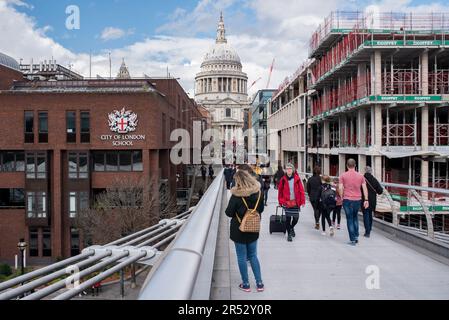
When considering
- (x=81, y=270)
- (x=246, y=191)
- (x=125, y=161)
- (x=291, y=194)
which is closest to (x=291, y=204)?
(x=291, y=194)

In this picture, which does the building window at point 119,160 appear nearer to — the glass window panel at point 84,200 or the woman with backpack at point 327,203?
the glass window panel at point 84,200

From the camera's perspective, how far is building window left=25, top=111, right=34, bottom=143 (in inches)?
1353

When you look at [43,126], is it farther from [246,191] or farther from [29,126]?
[246,191]

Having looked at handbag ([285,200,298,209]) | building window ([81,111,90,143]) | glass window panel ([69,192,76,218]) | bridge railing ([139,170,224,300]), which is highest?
building window ([81,111,90,143])

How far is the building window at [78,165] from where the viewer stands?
3456 centimetres

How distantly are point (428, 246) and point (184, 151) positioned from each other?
4859 cm

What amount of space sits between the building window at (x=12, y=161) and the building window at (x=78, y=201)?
14.9ft

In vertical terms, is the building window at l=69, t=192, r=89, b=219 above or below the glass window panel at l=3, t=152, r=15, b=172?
below

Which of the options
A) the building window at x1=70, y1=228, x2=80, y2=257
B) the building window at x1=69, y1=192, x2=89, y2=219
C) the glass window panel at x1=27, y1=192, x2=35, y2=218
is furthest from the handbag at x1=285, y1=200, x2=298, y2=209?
the glass window panel at x1=27, y1=192, x2=35, y2=218

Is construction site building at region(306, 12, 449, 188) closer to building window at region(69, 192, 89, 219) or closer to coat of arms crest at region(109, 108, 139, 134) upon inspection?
coat of arms crest at region(109, 108, 139, 134)

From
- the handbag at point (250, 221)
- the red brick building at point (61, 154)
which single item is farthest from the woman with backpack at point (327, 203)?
the red brick building at point (61, 154)

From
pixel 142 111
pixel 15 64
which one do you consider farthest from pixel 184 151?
pixel 15 64

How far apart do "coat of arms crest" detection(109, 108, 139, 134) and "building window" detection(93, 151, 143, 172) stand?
1.95 m
